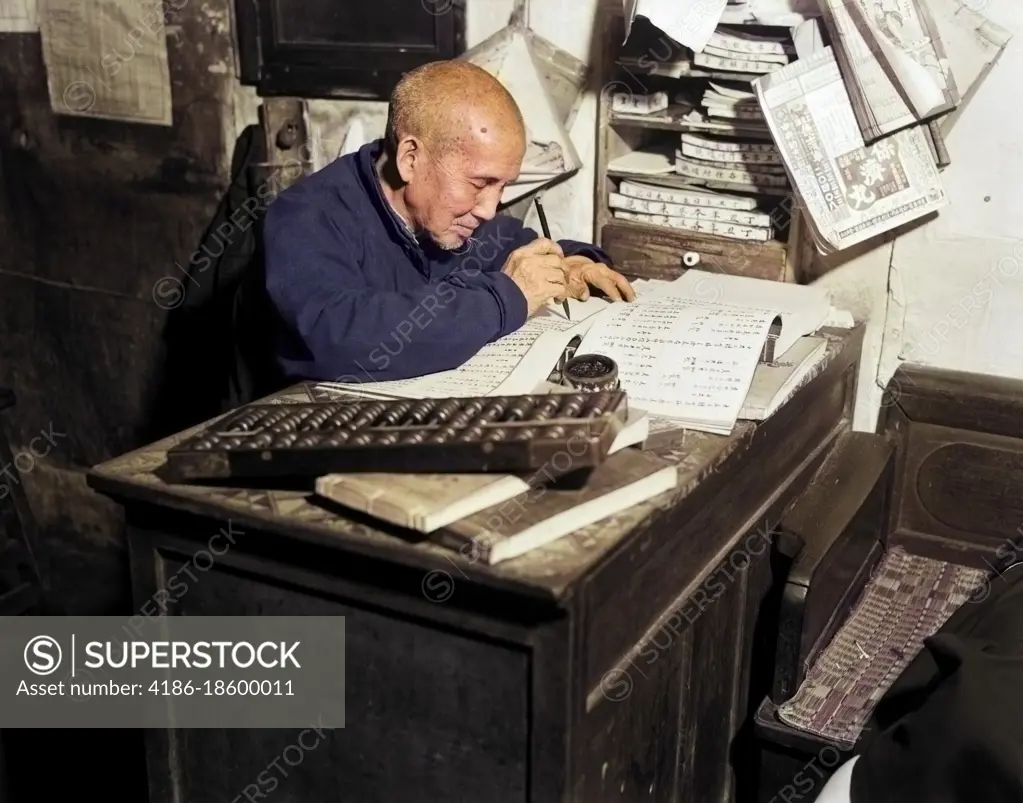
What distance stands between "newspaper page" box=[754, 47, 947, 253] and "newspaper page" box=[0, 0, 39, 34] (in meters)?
1.68

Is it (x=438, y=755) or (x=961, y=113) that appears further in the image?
(x=961, y=113)

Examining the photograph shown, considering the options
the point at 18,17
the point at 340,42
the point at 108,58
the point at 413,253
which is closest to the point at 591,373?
the point at 413,253

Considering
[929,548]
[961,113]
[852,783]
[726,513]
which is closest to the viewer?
[852,783]

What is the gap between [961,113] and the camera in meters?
1.68

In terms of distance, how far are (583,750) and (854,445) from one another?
0.85 metres

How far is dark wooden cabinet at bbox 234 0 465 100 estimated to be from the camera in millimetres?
2012

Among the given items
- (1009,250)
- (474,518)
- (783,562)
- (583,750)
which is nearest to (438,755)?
(583,750)

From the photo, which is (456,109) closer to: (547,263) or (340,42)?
(547,263)

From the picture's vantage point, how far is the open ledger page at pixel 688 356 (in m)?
1.31

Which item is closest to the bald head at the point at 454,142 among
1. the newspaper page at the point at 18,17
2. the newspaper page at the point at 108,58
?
the newspaper page at the point at 108,58

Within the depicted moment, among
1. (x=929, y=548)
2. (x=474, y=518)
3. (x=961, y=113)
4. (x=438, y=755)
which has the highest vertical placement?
(x=961, y=113)

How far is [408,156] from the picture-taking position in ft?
5.03

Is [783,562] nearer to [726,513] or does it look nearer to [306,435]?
[726,513]

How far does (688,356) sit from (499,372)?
0.24m
